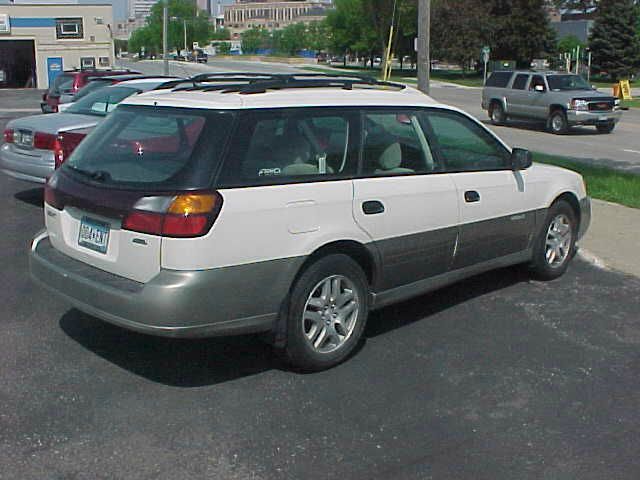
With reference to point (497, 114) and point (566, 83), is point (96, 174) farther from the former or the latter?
point (497, 114)

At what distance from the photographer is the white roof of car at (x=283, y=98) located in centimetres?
485

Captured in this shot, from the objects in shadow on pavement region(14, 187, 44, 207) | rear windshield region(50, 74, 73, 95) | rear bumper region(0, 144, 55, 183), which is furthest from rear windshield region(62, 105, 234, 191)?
rear windshield region(50, 74, 73, 95)

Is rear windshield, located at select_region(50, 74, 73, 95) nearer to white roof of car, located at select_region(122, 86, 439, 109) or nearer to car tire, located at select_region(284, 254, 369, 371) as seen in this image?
white roof of car, located at select_region(122, 86, 439, 109)

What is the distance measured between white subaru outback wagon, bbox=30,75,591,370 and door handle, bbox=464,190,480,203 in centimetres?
1

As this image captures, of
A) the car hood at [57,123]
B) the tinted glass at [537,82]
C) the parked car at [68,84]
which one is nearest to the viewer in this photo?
the car hood at [57,123]

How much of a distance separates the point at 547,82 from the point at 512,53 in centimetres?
4555

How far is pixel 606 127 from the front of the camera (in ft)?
81.0

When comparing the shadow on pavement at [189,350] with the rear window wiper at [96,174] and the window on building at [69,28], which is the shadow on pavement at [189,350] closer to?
the rear window wiper at [96,174]

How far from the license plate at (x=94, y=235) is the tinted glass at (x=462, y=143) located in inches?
92.9

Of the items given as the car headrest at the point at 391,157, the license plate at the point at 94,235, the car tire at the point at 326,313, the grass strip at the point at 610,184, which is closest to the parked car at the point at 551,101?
the grass strip at the point at 610,184

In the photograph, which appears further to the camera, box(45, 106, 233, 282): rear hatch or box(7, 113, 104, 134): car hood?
box(7, 113, 104, 134): car hood

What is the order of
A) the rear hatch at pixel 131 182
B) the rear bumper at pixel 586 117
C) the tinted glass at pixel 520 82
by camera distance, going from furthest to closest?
the tinted glass at pixel 520 82 < the rear bumper at pixel 586 117 < the rear hatch at pixel 131 182

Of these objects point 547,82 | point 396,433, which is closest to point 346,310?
point 396,433

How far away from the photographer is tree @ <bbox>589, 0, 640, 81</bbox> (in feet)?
202
